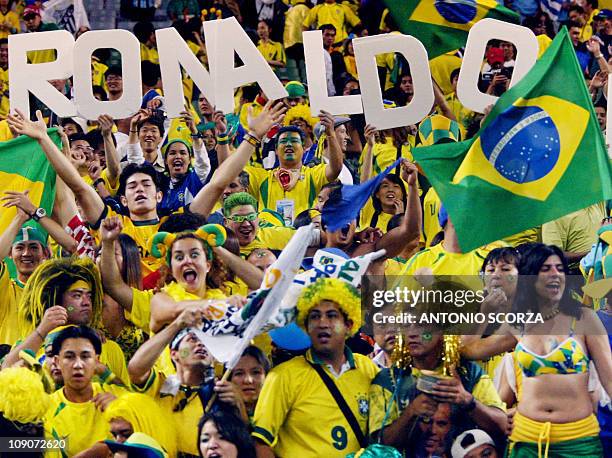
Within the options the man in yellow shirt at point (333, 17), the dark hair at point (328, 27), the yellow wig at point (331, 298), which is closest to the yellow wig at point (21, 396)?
the yellow wig at point (331, 298)

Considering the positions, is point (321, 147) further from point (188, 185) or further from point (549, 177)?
point (549, 177)

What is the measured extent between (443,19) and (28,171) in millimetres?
3114

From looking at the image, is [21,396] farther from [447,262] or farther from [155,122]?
[155,122]

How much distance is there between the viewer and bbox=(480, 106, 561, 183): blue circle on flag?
32.7 ft

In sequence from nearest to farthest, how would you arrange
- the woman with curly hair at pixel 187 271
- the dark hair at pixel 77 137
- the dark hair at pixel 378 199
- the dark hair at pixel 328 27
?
the woman with curly hair at pixel 187 271 < the dark hair at pixel 378 199 < the dark hair at pixel 77 137 < the dark hair at pixel 328 27

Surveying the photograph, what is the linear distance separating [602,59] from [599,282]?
404 cm

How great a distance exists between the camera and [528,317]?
940 centimetres

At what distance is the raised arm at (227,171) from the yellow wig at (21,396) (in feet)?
6.99

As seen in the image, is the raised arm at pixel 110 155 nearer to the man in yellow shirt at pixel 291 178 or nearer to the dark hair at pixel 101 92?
the man in yellow shirt at pixel 291 178

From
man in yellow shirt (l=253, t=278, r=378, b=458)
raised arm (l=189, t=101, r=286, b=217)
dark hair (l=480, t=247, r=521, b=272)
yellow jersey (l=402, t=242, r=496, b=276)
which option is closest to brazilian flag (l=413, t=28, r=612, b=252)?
dark hair (l=480, t=247, r=521, b=272)

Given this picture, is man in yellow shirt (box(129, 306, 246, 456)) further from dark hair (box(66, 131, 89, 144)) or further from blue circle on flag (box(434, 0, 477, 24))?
blue circle on flag (box(434, 0, 477, 24))

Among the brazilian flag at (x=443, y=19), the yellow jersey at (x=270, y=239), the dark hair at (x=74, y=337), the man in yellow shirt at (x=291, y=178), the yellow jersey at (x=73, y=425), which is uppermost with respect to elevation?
the brazilian flag at (x=443, y=19)

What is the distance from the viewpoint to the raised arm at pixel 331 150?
39.1 ft

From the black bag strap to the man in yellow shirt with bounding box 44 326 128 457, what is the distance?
99cm
